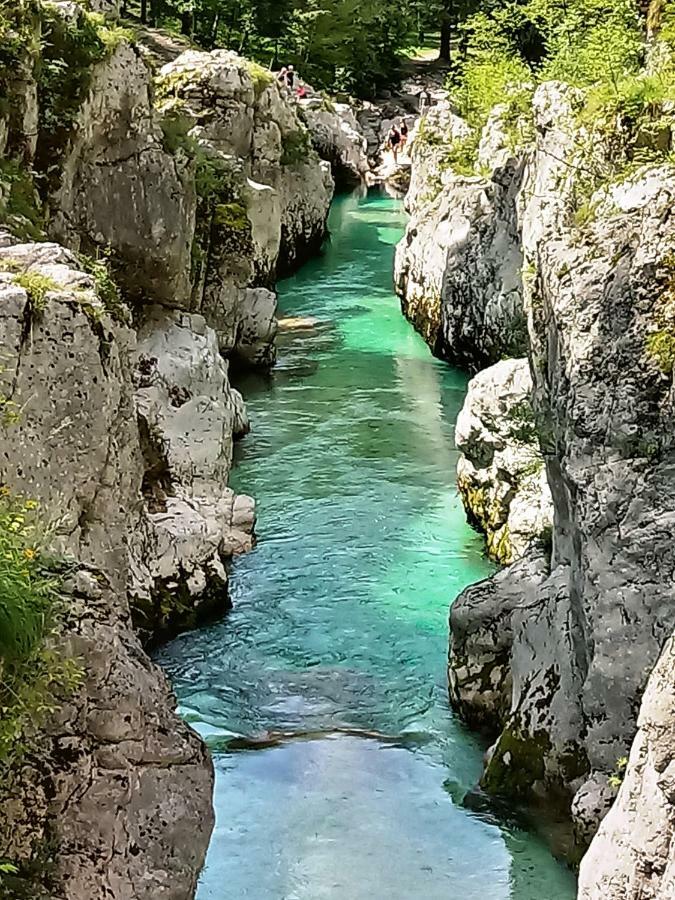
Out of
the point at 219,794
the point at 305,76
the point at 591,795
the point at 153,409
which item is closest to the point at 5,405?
the point at 219,794

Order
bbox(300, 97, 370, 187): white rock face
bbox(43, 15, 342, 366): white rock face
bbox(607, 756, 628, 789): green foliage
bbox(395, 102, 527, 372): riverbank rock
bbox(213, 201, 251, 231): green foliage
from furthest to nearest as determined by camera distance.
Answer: bbox(300, 97, 370, 187): white rock face < bbox(395, 102, 527, 372): riverbank rock < bbox(213, 201, 251, 231): green foliage < bbox(43, 15, 342, 366): white rock face < bbox(607, 756, 628, 789): green foliage

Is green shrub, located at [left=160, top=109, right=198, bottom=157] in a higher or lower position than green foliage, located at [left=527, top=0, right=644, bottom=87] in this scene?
lower

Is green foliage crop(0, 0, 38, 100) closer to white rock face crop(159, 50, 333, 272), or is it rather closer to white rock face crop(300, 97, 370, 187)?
white rock face crop(159, 50, 333, 272)

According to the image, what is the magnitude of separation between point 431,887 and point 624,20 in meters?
14.4

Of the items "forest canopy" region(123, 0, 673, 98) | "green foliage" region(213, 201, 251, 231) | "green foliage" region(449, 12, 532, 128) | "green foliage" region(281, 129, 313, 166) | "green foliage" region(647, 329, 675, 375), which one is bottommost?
"green foliage" region(647, 329, 675, 375)

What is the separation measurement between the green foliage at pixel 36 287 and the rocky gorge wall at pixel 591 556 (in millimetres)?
3905

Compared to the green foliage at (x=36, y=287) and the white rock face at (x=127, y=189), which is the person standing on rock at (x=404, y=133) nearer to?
the white rock face at (x=127, y=189)

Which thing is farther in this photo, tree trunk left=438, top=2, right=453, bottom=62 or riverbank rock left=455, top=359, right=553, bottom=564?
tree trunk left=438, top=2, right=453, bottom=62

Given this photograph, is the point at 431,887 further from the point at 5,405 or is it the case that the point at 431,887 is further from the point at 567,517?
the point at 5,405

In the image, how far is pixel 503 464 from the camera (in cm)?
1534

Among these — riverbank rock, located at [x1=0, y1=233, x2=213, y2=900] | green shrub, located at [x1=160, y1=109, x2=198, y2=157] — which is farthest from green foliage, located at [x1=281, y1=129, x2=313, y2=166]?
riverbank rock, located at [x1=0, y1=233, x2=213, y2=900]

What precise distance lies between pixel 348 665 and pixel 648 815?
620 cm

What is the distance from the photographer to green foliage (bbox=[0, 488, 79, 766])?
5453 mm

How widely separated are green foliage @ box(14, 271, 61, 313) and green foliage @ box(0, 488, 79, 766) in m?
2.31
